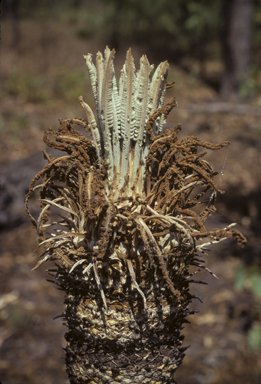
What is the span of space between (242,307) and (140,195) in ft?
14.4

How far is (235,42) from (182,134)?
4359 mm

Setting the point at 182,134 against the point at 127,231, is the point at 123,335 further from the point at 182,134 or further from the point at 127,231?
the point at 182,134

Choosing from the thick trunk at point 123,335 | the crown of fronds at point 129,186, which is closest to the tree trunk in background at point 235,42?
the crown of fronds at point 129,186

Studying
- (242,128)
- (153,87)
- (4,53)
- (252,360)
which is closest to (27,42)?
(4,53)

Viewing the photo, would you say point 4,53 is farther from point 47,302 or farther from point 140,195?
point 140,195

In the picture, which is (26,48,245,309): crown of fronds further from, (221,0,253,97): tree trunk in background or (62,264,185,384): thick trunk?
(221,0,253,97): tree trunk in background

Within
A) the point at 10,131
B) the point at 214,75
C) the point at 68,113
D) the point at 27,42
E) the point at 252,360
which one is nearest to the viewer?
the point at 252,360

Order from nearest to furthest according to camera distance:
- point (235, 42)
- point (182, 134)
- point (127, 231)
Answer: point (127, 231), point (182, 134), point (235, 42)

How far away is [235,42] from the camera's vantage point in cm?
1174

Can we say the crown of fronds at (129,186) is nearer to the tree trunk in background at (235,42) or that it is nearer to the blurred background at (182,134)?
the blurred background at (182,134)

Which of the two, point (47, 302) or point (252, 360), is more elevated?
point (47, 302)

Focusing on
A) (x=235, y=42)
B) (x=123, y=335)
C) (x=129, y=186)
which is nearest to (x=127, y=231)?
(x=129, y=186)

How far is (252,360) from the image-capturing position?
177 inches

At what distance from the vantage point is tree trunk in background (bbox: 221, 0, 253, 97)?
36.5ft
